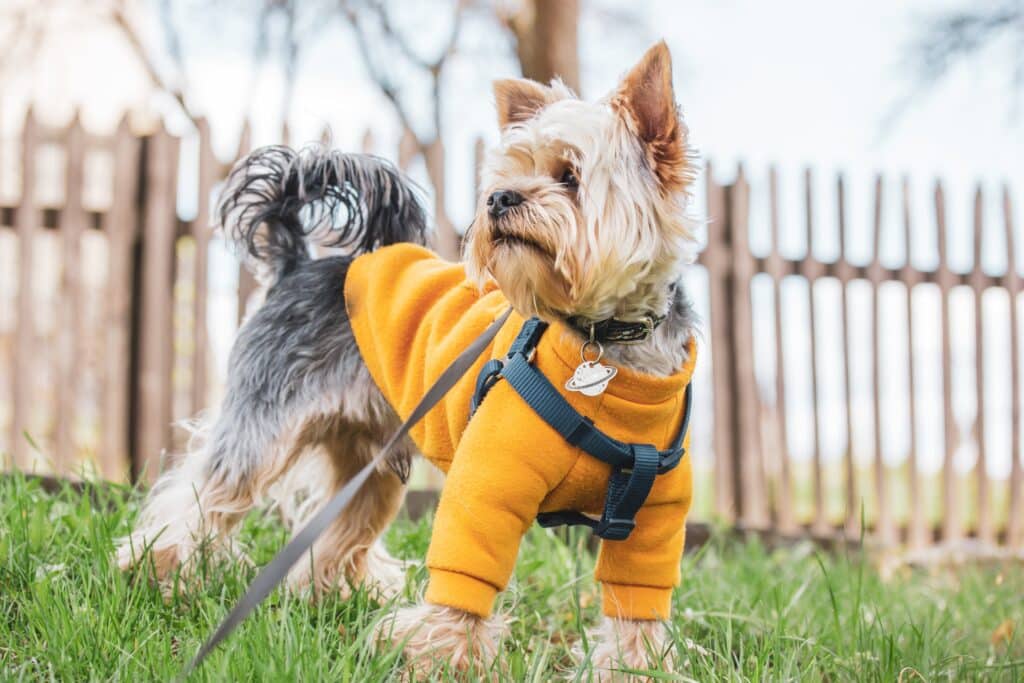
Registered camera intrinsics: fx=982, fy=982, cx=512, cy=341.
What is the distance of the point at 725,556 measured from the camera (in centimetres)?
586

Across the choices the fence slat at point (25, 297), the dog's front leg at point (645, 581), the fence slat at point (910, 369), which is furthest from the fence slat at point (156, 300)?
the fence slat at point (910, 369)

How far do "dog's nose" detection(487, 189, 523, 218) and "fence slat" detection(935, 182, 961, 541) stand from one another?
21.9ft

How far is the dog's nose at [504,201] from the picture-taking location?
2645 mm

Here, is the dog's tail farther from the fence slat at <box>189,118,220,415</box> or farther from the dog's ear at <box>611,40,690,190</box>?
the fence slat at <box>189,118,220,415</box>

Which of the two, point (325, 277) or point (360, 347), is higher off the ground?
point (325, 277)

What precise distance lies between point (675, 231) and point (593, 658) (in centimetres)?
133

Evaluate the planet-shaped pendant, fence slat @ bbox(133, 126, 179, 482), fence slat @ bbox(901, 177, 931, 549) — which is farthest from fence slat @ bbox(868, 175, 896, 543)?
the planet-shaped pendant

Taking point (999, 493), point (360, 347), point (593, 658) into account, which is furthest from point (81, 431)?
point (999, 493)

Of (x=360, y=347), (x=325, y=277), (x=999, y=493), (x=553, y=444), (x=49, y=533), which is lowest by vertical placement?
(x=999, y=493)

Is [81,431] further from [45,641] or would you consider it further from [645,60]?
[645,60]

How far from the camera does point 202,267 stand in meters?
6.75

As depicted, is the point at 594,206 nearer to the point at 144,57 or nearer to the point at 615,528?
the point at 615,528

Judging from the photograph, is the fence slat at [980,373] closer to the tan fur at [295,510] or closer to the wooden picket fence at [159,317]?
the wooden picket fence at [159,317]

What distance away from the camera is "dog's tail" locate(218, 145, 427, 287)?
3.84 m
